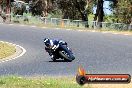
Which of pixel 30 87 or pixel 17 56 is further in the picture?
pixel 17 56

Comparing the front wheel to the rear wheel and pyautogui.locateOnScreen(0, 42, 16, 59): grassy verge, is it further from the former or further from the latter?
pyautogui.locateOnScreen(0, 42, 16, 59): grassy verge

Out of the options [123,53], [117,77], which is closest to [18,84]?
[117,77]

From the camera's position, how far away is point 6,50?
2106cm

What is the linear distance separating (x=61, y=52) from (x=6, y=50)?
5.59 m

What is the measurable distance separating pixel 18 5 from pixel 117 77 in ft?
234

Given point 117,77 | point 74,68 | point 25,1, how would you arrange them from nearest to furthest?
1. point 117,77
2. point 74,68
3. point 25,1

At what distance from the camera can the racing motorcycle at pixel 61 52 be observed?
15.8 metres

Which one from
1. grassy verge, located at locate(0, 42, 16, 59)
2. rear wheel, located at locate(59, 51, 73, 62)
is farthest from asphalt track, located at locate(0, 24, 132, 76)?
grassy verge, located at locate(0, 42, 16, 59)

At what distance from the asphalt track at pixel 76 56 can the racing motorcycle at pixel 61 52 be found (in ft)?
0.69

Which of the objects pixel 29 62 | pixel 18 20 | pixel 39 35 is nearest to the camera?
pixel 29 62

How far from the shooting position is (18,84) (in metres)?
10.5

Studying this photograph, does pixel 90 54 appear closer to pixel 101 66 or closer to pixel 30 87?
pixel 101 66

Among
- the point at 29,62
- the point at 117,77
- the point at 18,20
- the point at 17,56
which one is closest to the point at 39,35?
the point at 17,56

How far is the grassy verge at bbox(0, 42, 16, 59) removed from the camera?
19809 millimetres
